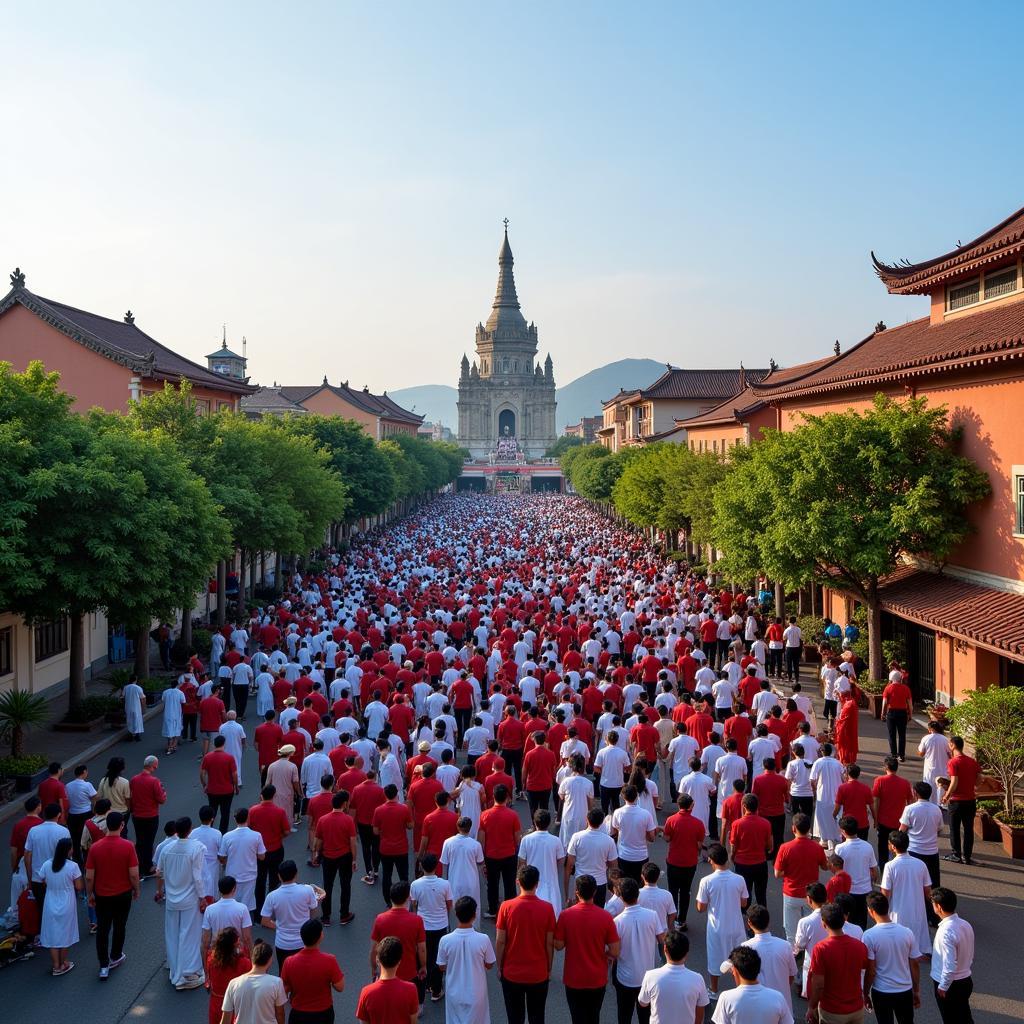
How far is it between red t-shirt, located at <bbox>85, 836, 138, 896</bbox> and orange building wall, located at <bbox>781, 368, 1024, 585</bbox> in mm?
13313

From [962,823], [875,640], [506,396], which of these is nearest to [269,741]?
[962,823]

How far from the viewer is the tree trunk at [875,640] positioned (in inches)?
723

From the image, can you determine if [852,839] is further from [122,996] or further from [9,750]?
[9,750]

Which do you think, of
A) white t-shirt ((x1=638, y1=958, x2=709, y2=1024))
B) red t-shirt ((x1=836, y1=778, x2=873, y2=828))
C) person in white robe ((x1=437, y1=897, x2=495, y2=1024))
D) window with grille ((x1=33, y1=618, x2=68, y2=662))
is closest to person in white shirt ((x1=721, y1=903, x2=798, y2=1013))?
white t-shirt ((x1=638, y1=958, x2=709, y2=1024))

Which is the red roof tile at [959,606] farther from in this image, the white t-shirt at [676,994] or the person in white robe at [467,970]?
the person in white robe at [467,970]

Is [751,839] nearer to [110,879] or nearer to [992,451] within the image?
[110,879]

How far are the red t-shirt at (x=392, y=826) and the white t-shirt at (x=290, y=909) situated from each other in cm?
168

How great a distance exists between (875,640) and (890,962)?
12.4m

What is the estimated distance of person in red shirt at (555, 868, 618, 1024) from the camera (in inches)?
269

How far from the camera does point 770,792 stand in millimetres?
10531

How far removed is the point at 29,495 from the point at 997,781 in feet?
48.5

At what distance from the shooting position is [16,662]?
19.2 m

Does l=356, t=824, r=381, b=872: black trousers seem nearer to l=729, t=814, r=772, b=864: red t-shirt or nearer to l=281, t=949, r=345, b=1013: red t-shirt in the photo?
l=281, t=949, r=345, b=1013: red t-shirt

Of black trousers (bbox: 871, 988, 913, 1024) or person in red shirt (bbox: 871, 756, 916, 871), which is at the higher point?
person in red shirt (bbox: 871, 756, 916, 871)
